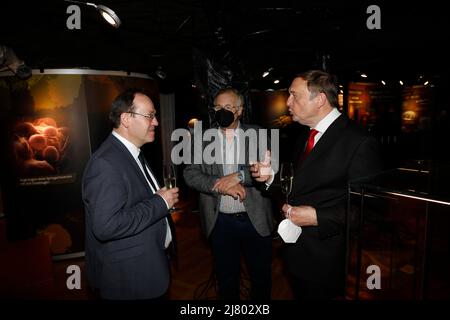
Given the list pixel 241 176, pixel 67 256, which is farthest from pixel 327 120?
pixel 67 256

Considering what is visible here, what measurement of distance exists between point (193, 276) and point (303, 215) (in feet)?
8.60

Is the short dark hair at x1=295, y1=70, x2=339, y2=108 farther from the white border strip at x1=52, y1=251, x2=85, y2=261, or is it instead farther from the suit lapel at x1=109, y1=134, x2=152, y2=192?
the white border strip at x1=52, y1=251, x2=85, y2=261

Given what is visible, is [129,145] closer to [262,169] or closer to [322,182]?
[262,169]

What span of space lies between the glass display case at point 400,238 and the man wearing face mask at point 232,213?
72cm

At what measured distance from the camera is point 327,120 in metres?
1.82

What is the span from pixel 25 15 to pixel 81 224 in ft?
10.5

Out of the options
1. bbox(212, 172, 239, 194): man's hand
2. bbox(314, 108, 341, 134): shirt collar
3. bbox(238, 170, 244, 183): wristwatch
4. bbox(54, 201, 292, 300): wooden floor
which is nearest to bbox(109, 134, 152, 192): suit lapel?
bbox(212, 172, 239, 194): man's hand

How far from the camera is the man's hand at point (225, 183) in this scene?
2.24m

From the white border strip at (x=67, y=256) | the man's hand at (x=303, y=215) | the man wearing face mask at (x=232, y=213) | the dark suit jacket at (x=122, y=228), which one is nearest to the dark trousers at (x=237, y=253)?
the man wearing face mask at (x=232, y=213)

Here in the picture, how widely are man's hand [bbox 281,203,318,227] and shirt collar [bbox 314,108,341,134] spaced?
51 cm

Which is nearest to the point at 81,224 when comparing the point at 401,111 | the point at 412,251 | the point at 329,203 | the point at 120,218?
the point at 120,218
